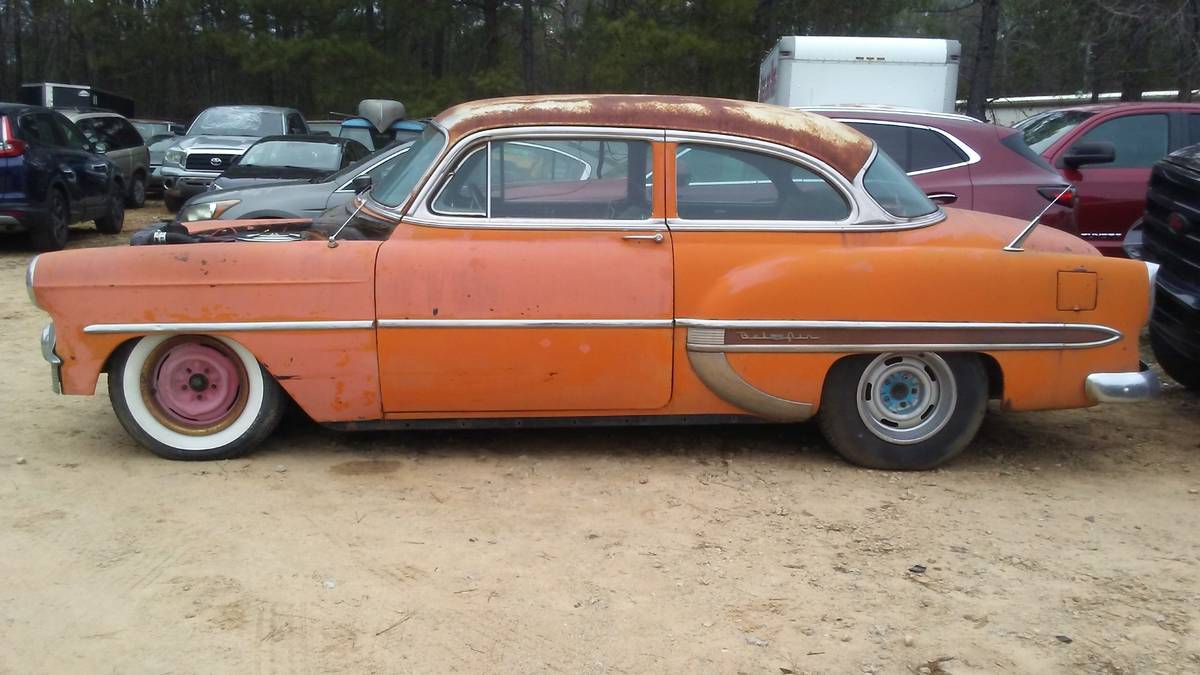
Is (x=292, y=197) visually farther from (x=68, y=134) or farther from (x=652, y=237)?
(x=68, y=134)

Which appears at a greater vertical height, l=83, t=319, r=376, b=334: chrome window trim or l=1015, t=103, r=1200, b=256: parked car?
l=1015, t=103, r=1200, b=256: parked car

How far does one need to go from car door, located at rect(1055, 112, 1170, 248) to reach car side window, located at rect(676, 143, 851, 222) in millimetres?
4031

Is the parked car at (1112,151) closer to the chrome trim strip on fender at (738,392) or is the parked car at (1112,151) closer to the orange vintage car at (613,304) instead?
the orange vintage car at (613,304)

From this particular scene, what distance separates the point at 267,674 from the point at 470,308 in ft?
6.14

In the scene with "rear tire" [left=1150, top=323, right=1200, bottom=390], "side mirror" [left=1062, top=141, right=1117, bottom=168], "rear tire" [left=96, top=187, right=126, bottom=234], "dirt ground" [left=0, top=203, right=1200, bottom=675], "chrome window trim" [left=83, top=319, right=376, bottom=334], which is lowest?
Result: "dirt ground" [left=0, top=203, right=1200, bottom=675]

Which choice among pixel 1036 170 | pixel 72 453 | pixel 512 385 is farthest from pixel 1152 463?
pixel 72 453

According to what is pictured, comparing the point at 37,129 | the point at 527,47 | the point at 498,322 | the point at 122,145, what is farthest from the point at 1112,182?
the point at 527,47

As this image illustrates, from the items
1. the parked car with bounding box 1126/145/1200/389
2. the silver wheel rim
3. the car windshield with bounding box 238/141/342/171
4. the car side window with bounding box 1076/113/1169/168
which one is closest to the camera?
the silver wheel rim

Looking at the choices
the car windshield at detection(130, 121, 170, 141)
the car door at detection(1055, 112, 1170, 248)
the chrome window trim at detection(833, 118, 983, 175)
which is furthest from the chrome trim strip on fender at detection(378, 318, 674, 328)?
the car windshield at detection(130, 121, 170, 141)

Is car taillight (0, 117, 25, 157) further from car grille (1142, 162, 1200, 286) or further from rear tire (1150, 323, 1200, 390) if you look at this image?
rear tire (1150, 323, 1200, 390)

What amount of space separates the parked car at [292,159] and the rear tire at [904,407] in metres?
7.84

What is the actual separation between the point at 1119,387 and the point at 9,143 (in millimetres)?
10315

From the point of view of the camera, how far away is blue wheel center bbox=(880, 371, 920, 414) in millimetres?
4773

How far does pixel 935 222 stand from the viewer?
16.0ft
